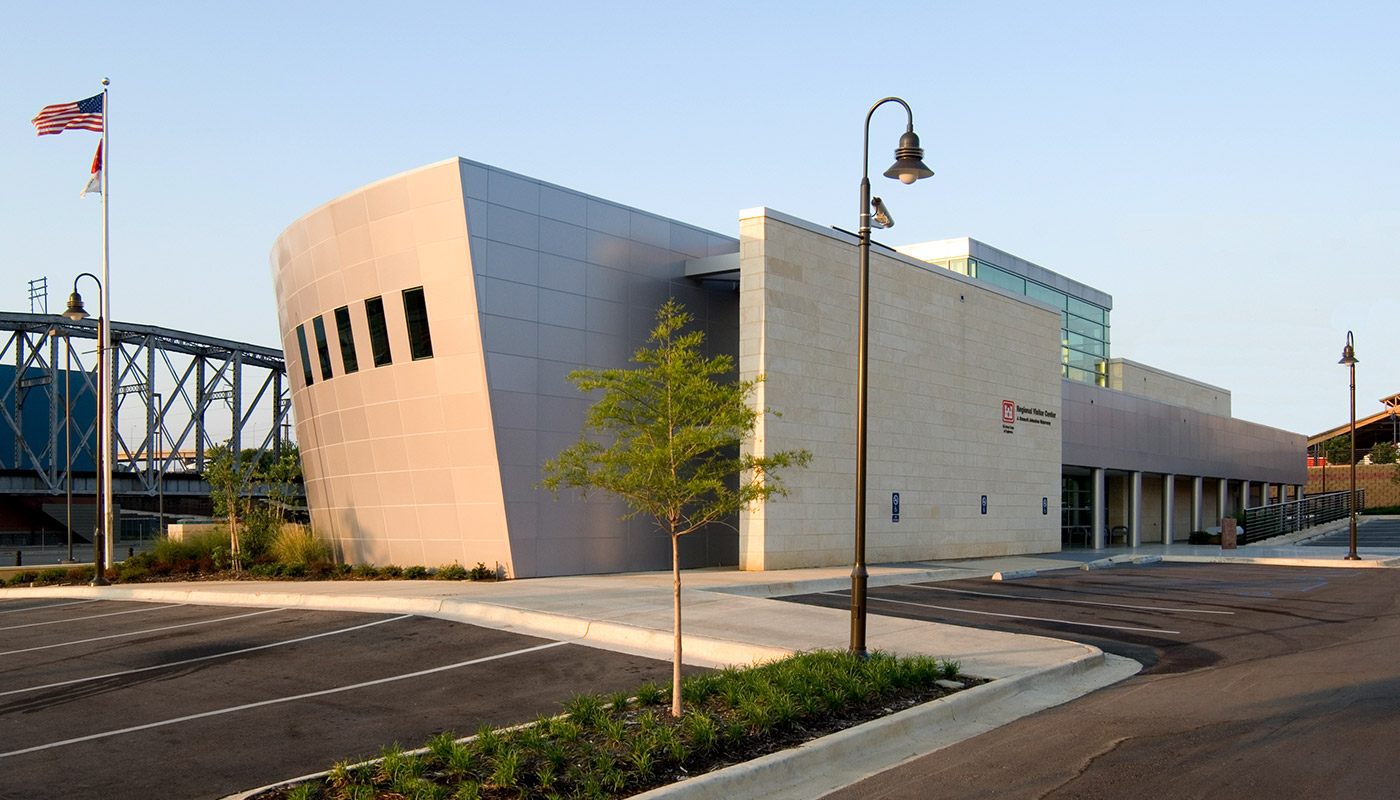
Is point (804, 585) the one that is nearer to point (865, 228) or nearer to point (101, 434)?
point (865, 228)

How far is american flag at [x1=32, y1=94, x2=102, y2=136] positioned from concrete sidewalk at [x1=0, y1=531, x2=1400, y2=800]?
1364 centimetres

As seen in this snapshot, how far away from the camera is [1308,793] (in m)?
7.13

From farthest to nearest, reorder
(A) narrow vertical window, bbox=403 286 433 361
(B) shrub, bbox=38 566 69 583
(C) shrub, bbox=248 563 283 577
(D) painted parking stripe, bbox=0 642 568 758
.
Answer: (B) shrub, bbox=38 566 69 583, (C) shrub, bbox=248 563 283 577, (A) narrow vertical window, bbox=403 286 433 361, (D) painted parking stripe, bbox=0 642 568 758

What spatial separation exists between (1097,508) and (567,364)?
27.7 metres

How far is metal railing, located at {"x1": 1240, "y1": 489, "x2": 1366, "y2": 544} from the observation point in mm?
46062

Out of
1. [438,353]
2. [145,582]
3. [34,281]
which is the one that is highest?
[34,281]

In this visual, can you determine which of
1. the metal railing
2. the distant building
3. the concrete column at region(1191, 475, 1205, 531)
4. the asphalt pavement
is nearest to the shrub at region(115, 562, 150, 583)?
the distant building

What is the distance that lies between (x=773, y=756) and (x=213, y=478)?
27199 millimetres

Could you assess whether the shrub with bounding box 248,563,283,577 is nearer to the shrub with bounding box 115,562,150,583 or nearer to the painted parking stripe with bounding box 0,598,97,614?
the shrub with bounding box 115,562,150,583

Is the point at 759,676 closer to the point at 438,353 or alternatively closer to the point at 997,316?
the point at 438,353

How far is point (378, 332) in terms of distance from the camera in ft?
82.9

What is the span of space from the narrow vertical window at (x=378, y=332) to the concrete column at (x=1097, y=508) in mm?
30283

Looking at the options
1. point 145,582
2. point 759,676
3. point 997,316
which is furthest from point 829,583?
point 145,582

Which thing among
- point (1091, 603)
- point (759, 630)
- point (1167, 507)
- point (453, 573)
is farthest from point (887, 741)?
point (1167, 507)
